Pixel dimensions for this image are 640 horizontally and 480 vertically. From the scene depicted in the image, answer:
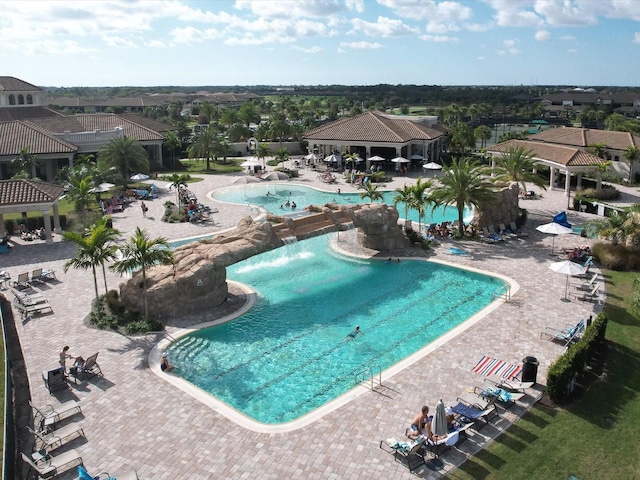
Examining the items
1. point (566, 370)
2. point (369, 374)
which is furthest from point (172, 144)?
point (566, 370)

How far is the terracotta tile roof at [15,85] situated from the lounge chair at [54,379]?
60378 millimetres

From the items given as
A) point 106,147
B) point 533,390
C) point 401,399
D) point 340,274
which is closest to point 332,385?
point 401,399

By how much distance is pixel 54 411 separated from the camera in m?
16.0

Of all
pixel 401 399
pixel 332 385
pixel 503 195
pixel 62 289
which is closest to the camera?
pixel 401 399

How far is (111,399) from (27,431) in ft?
7.83

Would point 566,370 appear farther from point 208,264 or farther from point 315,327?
point 208,264

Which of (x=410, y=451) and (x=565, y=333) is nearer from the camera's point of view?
(x=410, y=451)

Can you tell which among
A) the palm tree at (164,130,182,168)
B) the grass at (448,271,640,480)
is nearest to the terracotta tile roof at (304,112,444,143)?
the palm tree at (164,130,182,168)

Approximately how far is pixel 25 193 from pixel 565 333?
31.3 meters

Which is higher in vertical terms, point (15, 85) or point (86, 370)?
point (15, 85)

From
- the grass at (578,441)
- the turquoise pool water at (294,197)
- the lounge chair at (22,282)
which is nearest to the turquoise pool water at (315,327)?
the grass at (578,441)

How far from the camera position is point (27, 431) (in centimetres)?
1580

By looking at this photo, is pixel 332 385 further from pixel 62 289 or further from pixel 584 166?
pixel 584 166

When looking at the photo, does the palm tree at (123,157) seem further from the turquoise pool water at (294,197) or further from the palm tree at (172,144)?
the palm tree at (172,144)
